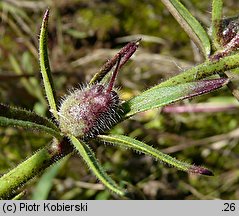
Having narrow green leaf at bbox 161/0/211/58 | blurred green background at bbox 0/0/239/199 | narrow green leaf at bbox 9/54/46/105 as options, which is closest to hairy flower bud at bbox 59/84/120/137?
narrow green leaf at bbox 161/0/211/58

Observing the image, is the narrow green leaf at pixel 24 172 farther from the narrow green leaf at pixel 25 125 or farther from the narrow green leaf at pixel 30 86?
the narrow green leaf at pixel 30 86

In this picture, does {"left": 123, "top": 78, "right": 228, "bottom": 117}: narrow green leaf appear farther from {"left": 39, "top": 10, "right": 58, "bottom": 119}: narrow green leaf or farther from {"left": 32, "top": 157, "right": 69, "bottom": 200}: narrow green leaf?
{"left": 32, "top": 157, "right": 69, "bottom": 200}: narrow green leaf

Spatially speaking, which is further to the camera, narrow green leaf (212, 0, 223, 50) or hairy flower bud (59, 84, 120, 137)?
narrow green leaf (212, 0, 223, 50)

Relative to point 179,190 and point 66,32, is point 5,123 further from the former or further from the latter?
point 66,32

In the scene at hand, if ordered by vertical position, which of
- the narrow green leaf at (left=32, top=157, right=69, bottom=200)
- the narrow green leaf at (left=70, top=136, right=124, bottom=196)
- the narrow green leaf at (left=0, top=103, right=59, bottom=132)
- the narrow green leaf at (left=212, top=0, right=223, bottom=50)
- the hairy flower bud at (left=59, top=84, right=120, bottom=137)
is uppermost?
the narrow green leaf at (left=212, top=0, right=223, bottom=50)

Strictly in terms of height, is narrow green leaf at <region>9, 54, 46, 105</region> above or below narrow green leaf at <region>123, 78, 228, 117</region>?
above
